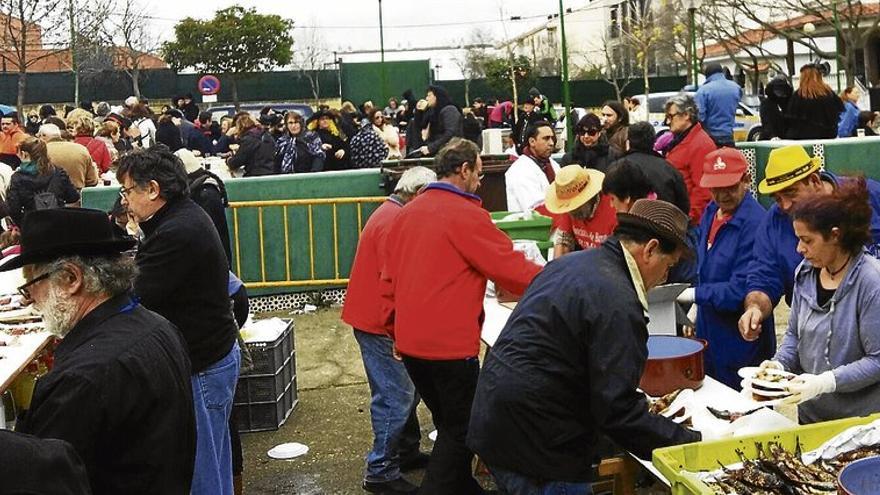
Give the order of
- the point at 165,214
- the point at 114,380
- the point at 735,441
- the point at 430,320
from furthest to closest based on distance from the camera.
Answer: the point at 430,320
the point at 165,214
the point at 735,441
the point at 114,380

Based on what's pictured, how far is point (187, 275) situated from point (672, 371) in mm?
2198

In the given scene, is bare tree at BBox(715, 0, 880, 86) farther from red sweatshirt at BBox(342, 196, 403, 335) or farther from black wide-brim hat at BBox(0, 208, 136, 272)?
black wide-brim hat at BBox(0, 208, 136, 272)

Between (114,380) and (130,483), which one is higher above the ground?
(114,380)

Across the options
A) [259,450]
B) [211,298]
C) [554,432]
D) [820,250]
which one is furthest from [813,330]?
[259,450]

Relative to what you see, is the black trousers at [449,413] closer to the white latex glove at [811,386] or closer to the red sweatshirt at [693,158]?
the white latex glove at [811,386]

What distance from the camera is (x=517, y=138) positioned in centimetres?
1786

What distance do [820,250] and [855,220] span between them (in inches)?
6.7

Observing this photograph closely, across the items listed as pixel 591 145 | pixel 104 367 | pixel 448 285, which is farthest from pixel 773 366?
pixel 591 145

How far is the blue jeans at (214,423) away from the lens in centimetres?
456

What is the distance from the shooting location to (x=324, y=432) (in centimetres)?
708

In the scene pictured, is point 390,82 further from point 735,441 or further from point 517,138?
point 735,441

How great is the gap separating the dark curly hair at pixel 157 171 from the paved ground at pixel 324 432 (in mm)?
2271

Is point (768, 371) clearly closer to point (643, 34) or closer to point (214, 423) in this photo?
point (214, 423)

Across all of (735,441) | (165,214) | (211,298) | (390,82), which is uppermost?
(390,82)
